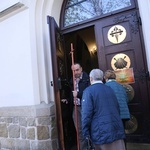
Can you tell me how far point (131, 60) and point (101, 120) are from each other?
154 cm

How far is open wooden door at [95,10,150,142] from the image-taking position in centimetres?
328

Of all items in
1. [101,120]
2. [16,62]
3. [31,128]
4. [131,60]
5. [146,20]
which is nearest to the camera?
[101,120]

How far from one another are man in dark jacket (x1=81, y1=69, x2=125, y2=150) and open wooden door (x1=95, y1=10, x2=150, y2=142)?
110 cm

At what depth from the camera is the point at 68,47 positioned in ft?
18.7

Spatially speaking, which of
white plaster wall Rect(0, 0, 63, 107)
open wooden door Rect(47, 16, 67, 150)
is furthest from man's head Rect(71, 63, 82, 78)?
white plaster wall Rect(0, 0, 63, 107)

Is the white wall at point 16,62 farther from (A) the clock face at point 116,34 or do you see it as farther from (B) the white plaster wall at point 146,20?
(B) the white plaster wall at point 146,20

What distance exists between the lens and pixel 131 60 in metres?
3.40

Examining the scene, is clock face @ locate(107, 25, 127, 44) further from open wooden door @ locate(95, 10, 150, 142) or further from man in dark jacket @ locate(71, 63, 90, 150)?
man in dark jacket @ locate(71, 63, 90, 150)

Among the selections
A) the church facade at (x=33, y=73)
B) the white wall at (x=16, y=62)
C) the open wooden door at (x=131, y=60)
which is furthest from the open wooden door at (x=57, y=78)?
the open wooden door at (x=131, y=60)

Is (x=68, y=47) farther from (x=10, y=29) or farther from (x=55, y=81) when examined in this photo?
(x=55, y=81)

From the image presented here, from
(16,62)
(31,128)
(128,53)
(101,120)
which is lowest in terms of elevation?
(31,128)

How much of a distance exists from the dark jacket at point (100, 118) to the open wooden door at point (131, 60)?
1141mm

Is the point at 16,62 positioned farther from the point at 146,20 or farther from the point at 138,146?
the point at 138,146

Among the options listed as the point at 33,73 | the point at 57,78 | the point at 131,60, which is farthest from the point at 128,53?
the point at 33,73
